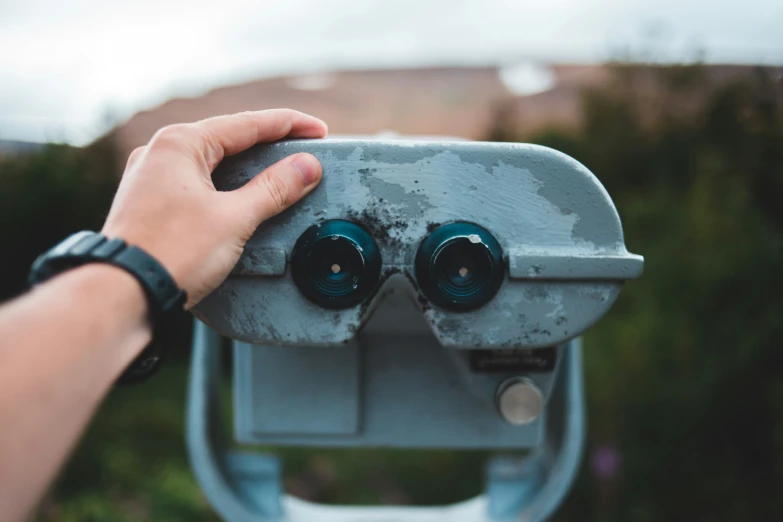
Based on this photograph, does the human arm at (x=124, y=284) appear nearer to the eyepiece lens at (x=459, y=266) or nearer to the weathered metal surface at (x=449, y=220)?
the weathered metal surface at (x=449, y=220)

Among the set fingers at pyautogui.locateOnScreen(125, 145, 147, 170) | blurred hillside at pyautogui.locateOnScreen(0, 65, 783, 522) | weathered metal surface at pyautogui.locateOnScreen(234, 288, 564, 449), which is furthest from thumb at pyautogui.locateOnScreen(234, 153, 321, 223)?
blurred hillside at pyautogui.locateOnScreen(0, 65, 783, 522)

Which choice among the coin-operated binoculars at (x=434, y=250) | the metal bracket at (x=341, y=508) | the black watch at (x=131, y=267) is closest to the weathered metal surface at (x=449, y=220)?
the coin-operated binoculars at (x=434, y=250)

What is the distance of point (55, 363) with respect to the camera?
23.4 inches

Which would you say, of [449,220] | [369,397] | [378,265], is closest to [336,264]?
[378,265]

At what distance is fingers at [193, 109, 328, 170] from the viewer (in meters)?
0.81

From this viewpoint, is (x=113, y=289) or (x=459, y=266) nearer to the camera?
(x=113, y=289)

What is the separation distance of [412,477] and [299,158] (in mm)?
2074

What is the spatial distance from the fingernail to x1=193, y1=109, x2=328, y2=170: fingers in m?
0.06

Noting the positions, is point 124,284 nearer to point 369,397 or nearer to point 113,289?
point 113,289

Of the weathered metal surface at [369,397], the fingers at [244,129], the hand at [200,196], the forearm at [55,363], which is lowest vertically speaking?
the weathered metal surface at [369,397]

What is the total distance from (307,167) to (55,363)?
38 cm

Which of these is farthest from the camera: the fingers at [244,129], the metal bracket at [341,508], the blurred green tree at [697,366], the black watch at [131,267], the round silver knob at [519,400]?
the blurred green tree at [697,366]

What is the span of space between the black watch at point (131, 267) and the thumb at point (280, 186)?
150mm

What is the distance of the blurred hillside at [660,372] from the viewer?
2.19 m
